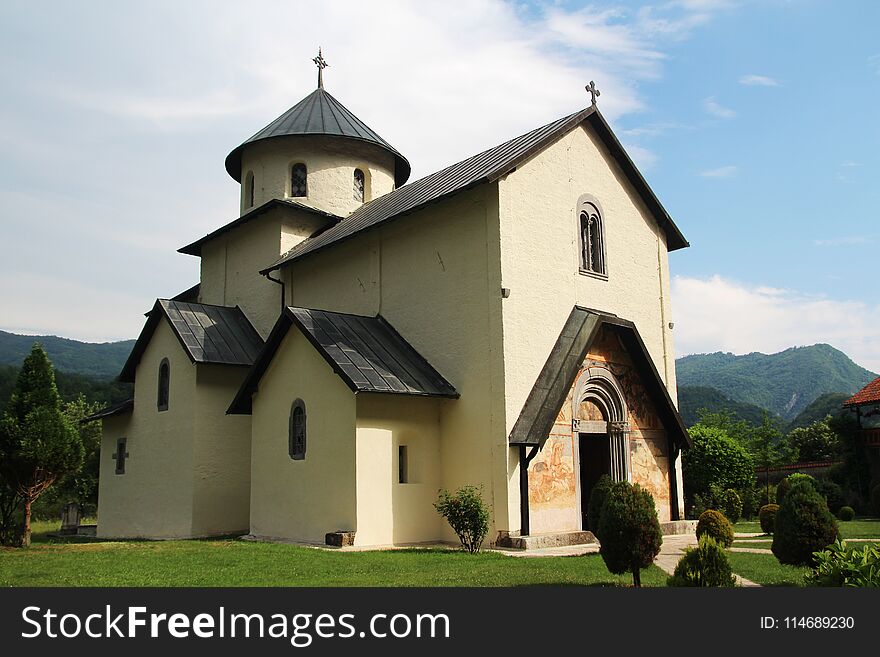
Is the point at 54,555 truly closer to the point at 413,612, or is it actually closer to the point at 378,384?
the point at 378,384

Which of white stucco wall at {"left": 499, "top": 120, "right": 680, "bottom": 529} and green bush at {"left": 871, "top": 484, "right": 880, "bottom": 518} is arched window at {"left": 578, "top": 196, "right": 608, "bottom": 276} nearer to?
white stucco wall at {"left": 499, "top": 120, "right": 680, "bottom": 529}

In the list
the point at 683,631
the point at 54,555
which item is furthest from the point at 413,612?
the point at 54,555

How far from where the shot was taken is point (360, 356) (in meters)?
16.4

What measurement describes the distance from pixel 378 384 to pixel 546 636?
9716mm

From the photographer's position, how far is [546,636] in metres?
6.07

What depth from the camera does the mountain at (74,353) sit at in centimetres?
12588

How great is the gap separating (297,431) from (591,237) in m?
8.35

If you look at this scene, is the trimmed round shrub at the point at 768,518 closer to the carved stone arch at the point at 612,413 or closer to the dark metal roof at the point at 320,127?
the carved stone arch at the point at 612,413

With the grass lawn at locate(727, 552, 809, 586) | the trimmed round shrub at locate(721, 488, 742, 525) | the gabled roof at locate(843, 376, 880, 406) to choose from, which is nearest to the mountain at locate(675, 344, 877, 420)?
the gabled roof at locate(843, 376, 880, 406)

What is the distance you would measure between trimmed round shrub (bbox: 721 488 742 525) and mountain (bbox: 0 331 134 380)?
112 m

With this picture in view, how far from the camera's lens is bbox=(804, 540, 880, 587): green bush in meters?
7.36

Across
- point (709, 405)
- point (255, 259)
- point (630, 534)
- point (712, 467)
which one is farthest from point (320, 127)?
point (709, 405)

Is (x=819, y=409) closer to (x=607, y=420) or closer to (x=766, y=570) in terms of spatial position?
(x=607, y=420)

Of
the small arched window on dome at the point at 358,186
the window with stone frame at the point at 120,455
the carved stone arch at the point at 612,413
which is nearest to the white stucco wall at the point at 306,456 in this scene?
the carved stone arch at the point at 612,413
